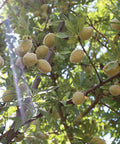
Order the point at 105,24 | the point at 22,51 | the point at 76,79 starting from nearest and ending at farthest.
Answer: the point at 22,51, the point at 76,79, the point at 105,24

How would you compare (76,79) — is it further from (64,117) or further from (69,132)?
(64,117)

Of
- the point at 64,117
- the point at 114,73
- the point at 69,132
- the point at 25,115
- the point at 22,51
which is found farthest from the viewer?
the point at 64,117

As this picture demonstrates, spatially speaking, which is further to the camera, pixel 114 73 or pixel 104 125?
pixel 104 125

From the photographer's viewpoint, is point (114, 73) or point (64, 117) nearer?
point (114, 73)

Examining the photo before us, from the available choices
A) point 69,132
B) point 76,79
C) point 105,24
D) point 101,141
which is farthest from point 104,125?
point 105,24

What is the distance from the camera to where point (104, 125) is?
2.43 m

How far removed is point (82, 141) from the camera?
154 cm

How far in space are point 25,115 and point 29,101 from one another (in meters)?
0.09

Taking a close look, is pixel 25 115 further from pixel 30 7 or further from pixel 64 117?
pixel 30 7

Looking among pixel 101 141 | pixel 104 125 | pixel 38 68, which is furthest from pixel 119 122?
pixel 38 68

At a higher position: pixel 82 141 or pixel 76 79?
pixel 76 79

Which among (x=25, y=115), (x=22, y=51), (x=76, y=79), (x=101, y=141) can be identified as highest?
(x=22, y=51)

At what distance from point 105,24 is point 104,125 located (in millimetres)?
1265

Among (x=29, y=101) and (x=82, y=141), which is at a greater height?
(x=29, y=101)
